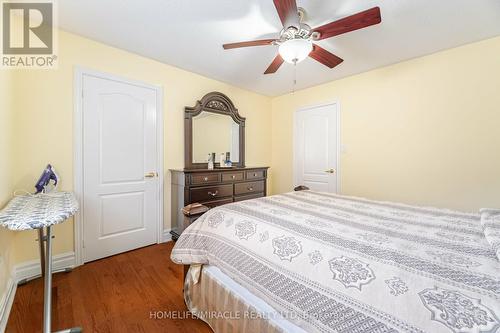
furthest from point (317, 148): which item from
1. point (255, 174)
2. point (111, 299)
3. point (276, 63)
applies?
point (111, 299)

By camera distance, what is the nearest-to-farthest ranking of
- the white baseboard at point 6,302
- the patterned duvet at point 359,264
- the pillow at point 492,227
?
the patterned duvet at point 359,264, the pillow at point 492,227, the white baseboard at point 6,302

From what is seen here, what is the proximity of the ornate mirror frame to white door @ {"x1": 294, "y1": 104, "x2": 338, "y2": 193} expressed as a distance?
1019 mm

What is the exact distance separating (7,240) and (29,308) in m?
0.54

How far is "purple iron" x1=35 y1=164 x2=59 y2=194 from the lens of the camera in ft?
6.08

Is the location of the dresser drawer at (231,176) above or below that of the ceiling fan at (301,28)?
below

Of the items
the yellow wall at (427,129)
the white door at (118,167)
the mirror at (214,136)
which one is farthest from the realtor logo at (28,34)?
the yellow wall at (427,129)

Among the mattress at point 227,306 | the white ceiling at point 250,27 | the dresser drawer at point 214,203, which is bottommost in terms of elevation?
the mattress at point 227,306

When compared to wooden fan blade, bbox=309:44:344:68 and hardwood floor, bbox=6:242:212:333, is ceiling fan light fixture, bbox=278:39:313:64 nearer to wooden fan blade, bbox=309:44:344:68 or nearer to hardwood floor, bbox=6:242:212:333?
wooden fan blade, bbox=309:44:344:68

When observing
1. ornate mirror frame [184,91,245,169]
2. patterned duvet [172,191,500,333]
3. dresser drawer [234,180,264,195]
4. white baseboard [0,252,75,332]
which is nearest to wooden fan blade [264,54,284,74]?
ornate mirror frame [184,91,245,169]

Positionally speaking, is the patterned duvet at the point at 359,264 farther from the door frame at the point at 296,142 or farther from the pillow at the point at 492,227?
the door frame at the point at 296,142

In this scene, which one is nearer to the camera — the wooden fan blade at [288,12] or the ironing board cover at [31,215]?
the ironing board cover at [31,215]

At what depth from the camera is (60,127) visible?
6.82ft

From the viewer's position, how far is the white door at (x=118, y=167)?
2.25 m

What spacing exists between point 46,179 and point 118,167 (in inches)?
25.1
